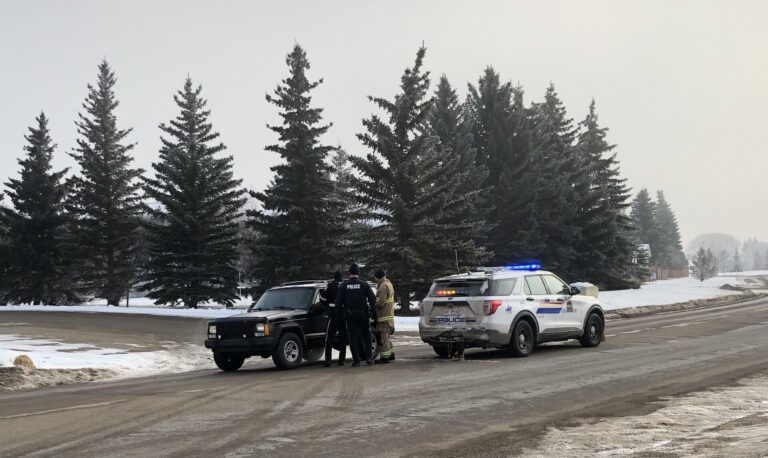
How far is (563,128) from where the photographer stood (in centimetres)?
6350

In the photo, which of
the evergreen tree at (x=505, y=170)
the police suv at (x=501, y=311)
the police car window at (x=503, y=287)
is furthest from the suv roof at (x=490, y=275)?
the evergreen tree at (x=505, y=170)

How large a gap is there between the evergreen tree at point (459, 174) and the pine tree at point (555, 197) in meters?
4.91

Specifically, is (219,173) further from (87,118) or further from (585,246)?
(585,246)

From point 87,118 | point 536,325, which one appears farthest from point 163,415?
point 87,118

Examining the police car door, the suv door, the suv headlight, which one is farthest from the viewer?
the suv door

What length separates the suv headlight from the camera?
558 inches

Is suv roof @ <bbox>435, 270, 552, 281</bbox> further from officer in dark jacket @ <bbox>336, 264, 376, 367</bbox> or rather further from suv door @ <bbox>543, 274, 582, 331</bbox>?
officer in dark jacket @ <bbox>336, 264, 376, 367</bbox>

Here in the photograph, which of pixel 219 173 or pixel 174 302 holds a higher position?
pixel 219 173

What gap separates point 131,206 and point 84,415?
49.7 m

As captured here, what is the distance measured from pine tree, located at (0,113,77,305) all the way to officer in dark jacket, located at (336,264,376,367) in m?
44.6

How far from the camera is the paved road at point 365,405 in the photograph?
7075 millimetres

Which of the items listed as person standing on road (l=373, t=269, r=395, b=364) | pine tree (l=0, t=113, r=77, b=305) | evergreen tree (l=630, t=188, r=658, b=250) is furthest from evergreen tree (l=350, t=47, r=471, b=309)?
evergreen tree (l=630, t=188, r=658, b=250)

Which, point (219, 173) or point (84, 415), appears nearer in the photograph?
point (84, 415)

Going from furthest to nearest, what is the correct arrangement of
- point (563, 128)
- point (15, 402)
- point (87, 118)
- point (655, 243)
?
point (655, 243), point (563, 128), point (87, 118), point (15, 402)
